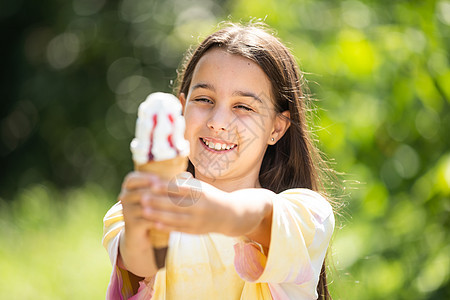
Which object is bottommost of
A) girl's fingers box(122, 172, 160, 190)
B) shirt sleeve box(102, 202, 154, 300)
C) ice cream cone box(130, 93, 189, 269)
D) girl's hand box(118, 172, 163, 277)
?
shirt sleeve box(102, 202, 154, 300)

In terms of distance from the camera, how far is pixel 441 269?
9.43 ft

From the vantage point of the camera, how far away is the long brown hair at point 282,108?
1525 millimetres

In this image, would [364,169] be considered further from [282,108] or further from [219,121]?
[219,121]

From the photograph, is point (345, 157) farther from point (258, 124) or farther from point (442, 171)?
point (258, 124)

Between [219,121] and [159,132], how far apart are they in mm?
499

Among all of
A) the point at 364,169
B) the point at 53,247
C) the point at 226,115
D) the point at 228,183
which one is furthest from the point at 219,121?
the point at 53,247

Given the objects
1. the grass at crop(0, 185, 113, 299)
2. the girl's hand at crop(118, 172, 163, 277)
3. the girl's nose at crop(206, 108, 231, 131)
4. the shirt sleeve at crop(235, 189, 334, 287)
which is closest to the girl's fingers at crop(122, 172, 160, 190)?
the girl's hand at crop(118, 172, 163, 277)

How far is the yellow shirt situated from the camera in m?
1.18

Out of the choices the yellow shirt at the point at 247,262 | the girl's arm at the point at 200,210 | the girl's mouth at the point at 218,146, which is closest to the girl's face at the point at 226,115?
the girl's mouth at the point at 218,146

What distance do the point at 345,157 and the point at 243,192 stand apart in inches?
84.7

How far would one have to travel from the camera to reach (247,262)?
3.89ft

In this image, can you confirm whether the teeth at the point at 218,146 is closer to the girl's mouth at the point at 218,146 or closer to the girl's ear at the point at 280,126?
the girl's mouth at the point at 218,146

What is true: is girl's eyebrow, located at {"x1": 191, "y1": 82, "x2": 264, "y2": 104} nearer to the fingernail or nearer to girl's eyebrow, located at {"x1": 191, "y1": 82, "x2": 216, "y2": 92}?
girl's eyebrow, located at {"x1": 191, "y1": 82, "x2": 216, "y2": 92}

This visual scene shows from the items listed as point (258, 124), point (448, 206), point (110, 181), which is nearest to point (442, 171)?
point (448, 206)
